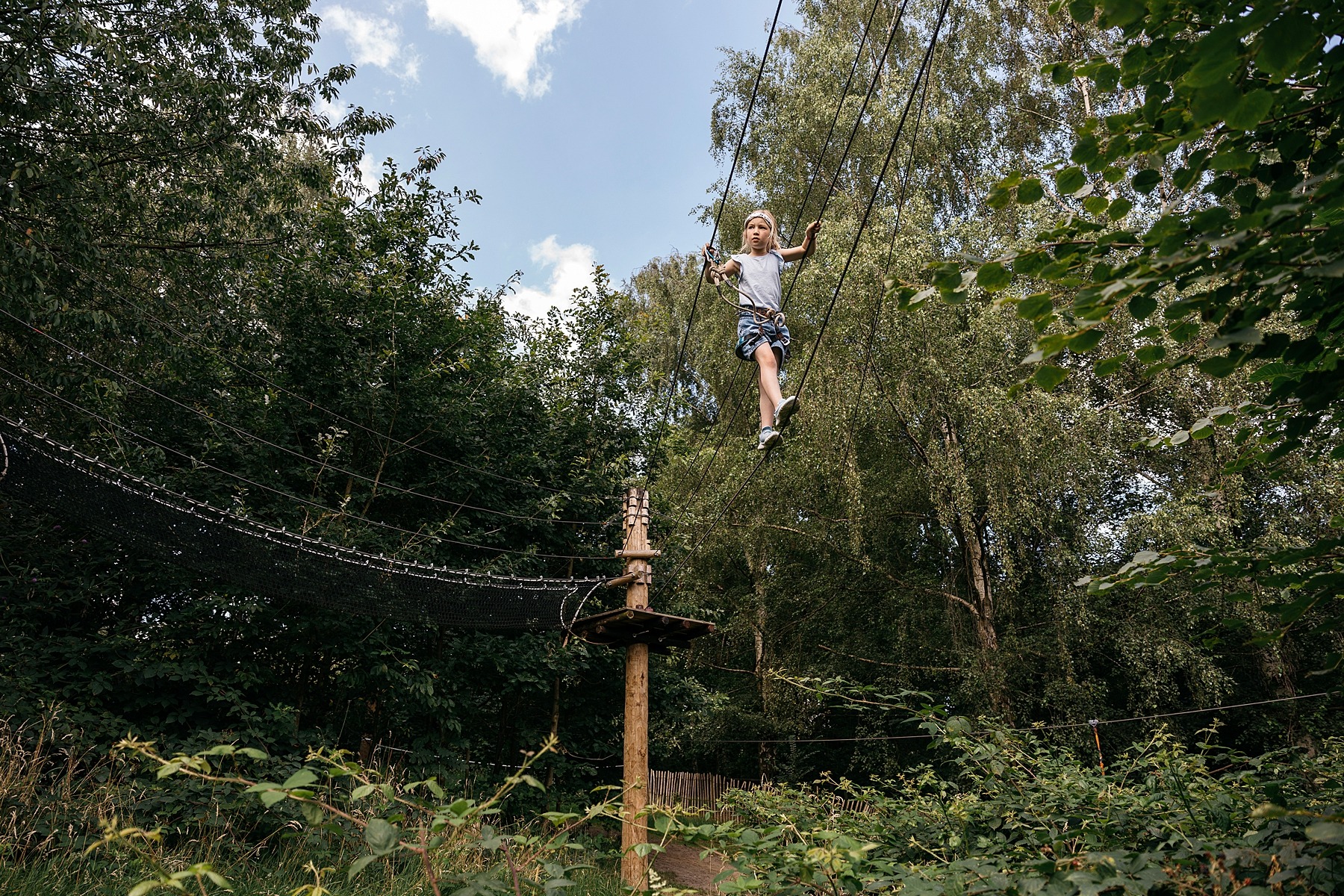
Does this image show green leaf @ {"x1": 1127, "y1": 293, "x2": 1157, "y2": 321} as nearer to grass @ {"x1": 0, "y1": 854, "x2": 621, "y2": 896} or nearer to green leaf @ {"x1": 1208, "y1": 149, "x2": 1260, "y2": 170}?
green leaf @ {"x1": 1208, "y1": 149, "x2": 1260, "y2": 170}

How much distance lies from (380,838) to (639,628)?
416cm

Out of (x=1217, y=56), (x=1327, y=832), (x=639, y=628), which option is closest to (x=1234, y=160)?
(x=1217, y=56)

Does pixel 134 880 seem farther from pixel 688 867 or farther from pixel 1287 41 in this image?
pixel 688 867

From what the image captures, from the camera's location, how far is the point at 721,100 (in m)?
14.4

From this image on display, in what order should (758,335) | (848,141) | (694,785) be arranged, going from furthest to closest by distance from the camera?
(694,785), (848,141), (758,335)

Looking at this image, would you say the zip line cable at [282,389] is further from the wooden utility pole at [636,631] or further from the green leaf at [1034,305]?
the green leaf at [1034,305]

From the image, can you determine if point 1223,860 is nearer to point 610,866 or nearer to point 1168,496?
point 610,866

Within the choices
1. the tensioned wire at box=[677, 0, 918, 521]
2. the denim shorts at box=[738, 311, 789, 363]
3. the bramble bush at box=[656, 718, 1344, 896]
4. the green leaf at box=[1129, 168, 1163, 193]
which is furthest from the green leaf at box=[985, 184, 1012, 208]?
the denim shorts at box=[738, 311, 789, 363]

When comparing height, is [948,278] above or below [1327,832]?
above

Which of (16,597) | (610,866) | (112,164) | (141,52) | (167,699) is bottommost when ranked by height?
(610,866)

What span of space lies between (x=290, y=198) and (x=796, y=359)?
6.60 metres

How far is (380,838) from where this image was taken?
1.09 meters

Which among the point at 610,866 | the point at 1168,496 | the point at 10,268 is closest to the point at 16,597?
the point at 10,268

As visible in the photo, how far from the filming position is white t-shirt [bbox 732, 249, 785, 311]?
3947mm
